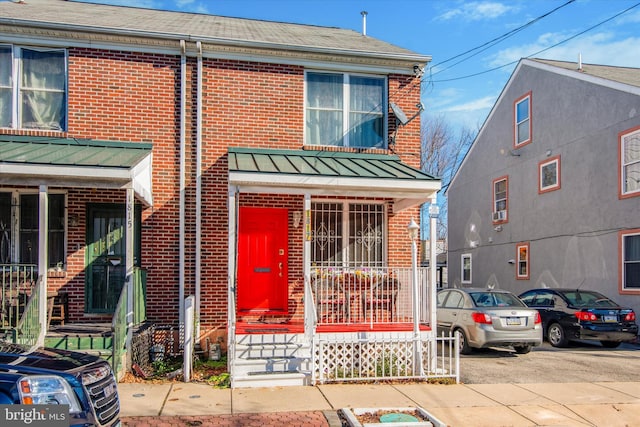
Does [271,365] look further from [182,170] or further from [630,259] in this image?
[630,259]

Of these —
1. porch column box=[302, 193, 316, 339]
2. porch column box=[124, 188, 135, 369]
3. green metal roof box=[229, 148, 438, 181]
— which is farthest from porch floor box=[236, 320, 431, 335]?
green metal roof box=[229, 148, 438, 181]

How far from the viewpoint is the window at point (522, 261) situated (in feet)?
67.8

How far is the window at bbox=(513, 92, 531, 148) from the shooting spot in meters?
20.8

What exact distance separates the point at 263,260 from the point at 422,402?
4.53m

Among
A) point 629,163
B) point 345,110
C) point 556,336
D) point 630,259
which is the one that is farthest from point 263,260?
point 629,163

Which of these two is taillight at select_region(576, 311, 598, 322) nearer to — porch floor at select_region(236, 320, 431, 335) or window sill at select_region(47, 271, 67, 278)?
porch floor at select_region(236, 320, 431, 335)

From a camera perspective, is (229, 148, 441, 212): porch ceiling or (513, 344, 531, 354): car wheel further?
(513, 344, 531, 354): car wheel

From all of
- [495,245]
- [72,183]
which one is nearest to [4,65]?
[72,183]

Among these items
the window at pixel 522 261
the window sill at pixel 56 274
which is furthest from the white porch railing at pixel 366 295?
the window at pixel 522 261

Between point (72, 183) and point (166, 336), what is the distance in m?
3.44

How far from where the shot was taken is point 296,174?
9.53m

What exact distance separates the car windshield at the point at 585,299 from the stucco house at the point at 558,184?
6.60 ft

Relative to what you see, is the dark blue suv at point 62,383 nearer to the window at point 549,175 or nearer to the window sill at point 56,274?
the window sill at point 56,274

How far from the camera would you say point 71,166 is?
8.48m
